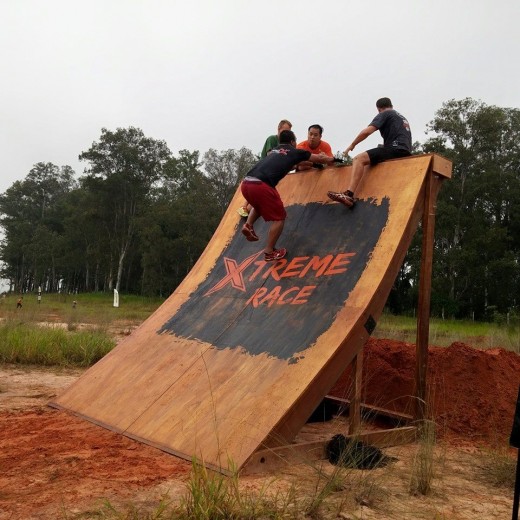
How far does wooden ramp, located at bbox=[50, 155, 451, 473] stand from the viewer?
380cm

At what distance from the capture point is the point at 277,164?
5434 millimetres

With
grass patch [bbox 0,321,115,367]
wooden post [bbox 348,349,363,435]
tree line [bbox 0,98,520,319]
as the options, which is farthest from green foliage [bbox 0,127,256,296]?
wooden post [bbox 348,349,363,435]

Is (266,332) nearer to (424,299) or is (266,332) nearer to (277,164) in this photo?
(424,299)

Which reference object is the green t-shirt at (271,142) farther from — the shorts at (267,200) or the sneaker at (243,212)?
the shorts at (267,200)

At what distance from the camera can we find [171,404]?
4.30m

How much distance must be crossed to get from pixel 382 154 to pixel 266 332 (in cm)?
205

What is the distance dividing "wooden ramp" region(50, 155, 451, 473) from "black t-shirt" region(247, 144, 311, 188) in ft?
1.40

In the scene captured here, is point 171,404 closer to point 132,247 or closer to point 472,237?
point 472,237

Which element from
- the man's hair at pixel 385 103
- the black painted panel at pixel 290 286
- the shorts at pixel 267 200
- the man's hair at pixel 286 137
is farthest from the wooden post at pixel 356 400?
the man's hair at pixel 385 103

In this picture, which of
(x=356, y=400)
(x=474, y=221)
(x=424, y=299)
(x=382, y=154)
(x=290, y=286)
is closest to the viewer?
(x=356, y=400)

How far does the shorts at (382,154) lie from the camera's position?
5164 mm

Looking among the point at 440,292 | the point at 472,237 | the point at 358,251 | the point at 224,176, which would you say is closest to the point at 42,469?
the point at 358,251

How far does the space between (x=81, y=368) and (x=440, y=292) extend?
77.6 ft

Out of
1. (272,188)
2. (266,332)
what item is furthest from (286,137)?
(266,332)
